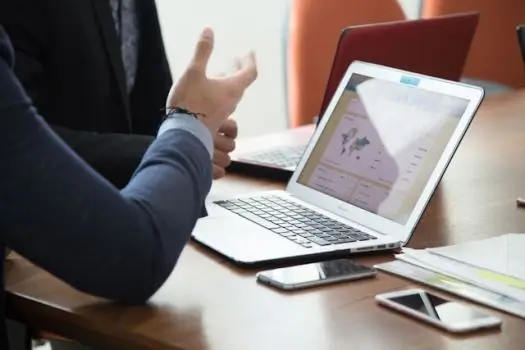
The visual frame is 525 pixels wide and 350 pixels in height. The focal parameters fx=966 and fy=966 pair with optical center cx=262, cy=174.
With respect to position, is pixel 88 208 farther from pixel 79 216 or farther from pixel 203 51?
pixel 203 51

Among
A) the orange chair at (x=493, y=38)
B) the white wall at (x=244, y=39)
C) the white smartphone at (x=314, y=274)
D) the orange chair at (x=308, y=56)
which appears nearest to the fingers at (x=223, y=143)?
the white smartphone at (x=314, y=274)

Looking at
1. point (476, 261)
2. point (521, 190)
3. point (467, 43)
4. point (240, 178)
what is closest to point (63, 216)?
point (476, 261)

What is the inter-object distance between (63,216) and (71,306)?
0.55ft

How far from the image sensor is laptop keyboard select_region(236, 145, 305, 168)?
5.67ft

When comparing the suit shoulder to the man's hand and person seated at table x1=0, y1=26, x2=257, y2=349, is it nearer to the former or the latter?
person seated at table x1=0, y1=26, x2=257, y2=349

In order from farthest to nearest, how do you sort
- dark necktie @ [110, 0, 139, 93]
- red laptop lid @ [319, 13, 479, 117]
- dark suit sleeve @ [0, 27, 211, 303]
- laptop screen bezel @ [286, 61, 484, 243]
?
dark necktie @ [110, 0, 139, 93] → red laptop lid @ [319, 13, 479, 117] → laptop screen bezel @ [286, 61, 484, 243] → dark suit sleeve @ [0, 27, 211, 303]

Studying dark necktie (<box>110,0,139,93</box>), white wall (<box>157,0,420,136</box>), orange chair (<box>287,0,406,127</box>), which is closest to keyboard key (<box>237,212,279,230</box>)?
dark necktie (<box>110,0,139,93</box>)

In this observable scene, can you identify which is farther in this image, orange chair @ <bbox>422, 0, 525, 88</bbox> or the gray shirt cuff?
orange chair @ <bbox>422, 0, 525, 88</bbox>

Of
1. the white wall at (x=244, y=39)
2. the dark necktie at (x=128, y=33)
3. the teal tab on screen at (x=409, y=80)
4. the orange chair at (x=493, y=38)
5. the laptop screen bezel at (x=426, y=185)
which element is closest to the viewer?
the laptop screen bezel at (x=426, y=185)

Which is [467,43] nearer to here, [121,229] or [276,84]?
[121,229]

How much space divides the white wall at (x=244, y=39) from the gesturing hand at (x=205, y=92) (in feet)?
5.73

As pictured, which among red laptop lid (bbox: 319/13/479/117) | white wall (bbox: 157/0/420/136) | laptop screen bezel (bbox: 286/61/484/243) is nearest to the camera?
laptop screen bezel (bbox: 286/61/484/243)

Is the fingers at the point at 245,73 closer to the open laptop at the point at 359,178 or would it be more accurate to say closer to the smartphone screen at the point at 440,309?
the open laptop at the point at 359,178

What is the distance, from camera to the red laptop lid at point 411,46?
1.57 meters
